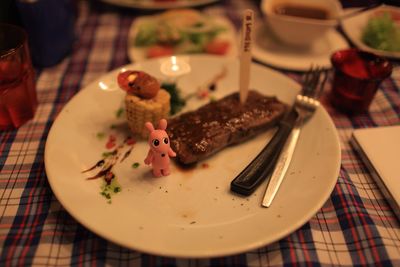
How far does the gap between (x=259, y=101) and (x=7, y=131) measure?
3.94ft

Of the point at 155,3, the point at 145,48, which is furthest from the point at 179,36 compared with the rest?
the point at 155,3

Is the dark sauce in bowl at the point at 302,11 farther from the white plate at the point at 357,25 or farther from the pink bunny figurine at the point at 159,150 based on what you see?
the pink bunny figurine at the point at 159,150

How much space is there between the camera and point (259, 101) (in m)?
1.70

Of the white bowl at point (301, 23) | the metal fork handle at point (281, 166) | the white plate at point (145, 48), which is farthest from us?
the white plate at point (145, 48)

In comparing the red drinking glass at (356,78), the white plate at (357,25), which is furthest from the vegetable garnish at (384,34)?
the red drinking glass at (356,78)

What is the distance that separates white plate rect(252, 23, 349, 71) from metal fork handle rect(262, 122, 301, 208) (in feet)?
2.10

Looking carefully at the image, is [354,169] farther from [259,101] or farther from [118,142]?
[118,142]

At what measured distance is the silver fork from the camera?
1.34m

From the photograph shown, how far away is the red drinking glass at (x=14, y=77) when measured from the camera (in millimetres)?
1520

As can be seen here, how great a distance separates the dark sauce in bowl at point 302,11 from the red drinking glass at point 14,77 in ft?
5.14

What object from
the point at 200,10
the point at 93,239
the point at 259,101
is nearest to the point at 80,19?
the point at 200,10

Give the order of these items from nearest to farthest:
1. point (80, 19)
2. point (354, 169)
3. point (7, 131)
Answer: point (354, 169) < point (7, 131) < point (80, 19)

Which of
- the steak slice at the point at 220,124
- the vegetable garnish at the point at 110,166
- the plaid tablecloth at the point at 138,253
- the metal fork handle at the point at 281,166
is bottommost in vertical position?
the plaid tablecloth at the point at 138,253

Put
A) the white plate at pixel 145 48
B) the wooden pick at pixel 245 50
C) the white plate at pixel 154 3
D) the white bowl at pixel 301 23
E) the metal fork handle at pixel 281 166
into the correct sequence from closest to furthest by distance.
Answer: the metal fork handle at pixel 281 166, the wooden pick at pixel 245 50, the white bowl at pixel 301 23, the white plate at pixel 145 48, the white plate at pixel 154 3
